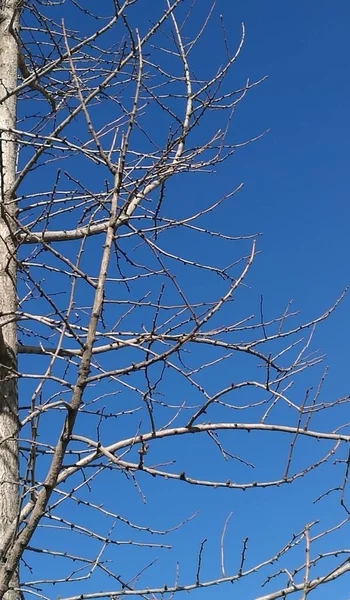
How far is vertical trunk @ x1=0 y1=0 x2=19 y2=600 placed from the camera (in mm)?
3416

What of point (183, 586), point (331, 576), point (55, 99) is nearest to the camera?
point (331, 576)

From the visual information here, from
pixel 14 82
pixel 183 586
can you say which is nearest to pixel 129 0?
pixel 14 82

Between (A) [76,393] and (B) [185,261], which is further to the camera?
(B) [185,261]

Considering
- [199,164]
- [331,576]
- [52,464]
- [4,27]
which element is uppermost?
[4,27]

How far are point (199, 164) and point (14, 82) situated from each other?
5.49ft

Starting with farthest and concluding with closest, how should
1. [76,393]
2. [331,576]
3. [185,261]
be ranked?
[185,261] → [331,576] → [76,393]

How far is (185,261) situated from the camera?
4.65 meters

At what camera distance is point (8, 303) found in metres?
4.04

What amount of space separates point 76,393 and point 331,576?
121cm

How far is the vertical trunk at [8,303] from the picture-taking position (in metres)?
3.42

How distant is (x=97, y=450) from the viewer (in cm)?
274

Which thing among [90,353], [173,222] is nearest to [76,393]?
[90,353]

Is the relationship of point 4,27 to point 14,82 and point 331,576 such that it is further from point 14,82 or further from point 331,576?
point 331,576

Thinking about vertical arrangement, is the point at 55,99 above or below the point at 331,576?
above
